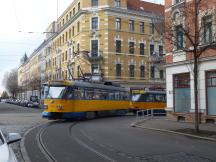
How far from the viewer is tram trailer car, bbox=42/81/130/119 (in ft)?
98.7

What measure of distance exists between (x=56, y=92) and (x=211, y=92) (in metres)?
11.0

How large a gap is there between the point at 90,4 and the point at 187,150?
51.0m

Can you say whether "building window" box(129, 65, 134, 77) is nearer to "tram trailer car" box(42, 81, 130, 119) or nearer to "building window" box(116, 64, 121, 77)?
"building window" box(116, 64, 121, 77)

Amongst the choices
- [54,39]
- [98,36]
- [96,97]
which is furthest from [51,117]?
[54,39]

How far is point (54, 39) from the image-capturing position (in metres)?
83.1

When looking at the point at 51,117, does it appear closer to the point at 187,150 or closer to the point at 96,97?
the point at 96,97

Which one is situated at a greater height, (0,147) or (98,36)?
(98,36)

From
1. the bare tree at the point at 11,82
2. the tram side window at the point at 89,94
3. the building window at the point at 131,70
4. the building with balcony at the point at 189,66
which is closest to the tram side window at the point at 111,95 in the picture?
the tram side window at the point at 89,94

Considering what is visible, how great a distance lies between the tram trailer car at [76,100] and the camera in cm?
3009

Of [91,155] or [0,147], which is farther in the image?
[91,155]

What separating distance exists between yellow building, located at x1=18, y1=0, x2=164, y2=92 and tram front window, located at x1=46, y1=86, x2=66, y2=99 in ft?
87.3

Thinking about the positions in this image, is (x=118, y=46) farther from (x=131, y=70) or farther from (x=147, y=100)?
(x=147, y=100)

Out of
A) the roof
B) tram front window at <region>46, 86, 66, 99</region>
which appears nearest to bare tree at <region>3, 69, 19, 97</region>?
the roof

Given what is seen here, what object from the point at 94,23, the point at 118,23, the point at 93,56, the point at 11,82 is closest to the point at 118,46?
the point at 118,23
